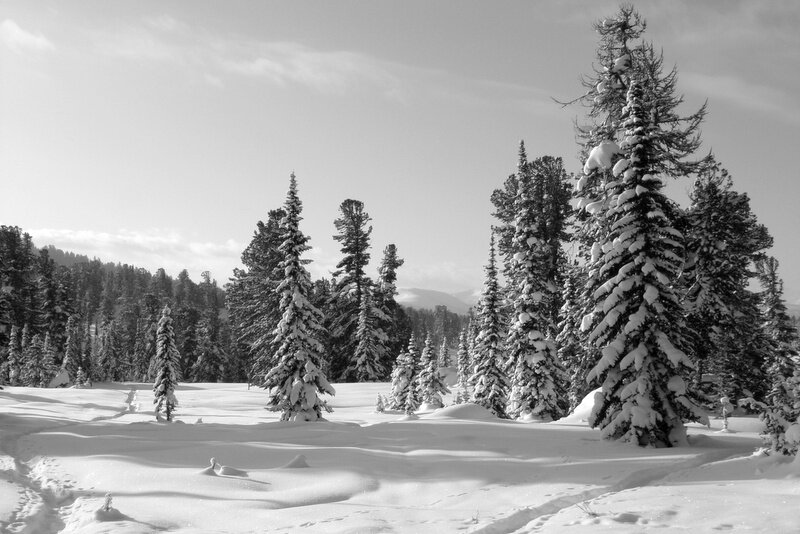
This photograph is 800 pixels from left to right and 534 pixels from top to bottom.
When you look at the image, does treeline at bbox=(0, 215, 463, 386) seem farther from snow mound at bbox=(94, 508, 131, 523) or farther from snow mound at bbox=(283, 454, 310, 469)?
snow mound at bbox=(94, 508, 131, 523)

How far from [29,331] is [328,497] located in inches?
2817

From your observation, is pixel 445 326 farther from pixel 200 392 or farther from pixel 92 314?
pixel 200 392

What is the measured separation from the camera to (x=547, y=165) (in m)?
34.8

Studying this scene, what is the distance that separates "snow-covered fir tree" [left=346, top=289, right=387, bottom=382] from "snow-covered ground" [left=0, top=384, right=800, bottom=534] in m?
27.8

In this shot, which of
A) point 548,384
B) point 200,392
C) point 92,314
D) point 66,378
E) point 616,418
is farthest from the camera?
point 92,314

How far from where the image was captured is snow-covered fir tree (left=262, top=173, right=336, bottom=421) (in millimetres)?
26719

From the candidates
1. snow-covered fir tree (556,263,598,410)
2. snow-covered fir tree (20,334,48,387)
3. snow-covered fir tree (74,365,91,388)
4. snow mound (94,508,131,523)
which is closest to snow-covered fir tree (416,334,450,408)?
snow-covered fir tree (556,263,598,410)

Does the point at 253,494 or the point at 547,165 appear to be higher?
the point at 547,165

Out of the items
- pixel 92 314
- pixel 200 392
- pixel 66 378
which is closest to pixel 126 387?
pixel 66 378

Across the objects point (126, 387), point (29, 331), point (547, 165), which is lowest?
point (126, 387)

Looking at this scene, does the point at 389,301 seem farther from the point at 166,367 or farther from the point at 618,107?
the point at 618,107

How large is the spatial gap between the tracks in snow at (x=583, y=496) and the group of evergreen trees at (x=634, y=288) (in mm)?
1796

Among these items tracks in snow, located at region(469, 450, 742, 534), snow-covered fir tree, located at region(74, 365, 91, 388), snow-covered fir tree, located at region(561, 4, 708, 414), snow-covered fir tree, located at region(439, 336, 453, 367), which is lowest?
snow-covered fir tree, located at region(74, 365, 91, 388)

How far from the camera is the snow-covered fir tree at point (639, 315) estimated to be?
1550 centimetres
